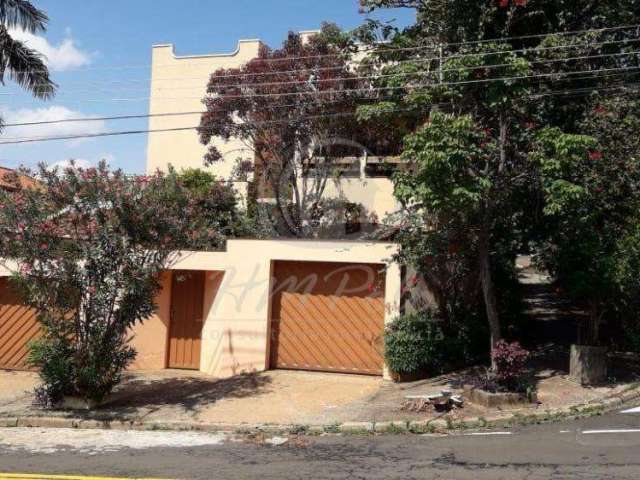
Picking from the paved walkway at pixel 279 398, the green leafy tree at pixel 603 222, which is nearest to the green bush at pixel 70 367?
the paved walkway at pixel 279 398

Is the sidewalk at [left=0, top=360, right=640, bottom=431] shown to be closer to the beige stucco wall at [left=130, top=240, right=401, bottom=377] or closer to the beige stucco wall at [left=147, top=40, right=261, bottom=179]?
the beige stucco wall at [left=130, top=240, right=401, bottom=377]

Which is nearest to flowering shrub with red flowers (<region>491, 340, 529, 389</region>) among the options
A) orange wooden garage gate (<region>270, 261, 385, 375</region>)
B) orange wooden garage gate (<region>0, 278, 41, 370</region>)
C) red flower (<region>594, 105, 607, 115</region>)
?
orange wooden garage gate (<region>270, 261, 385, 375</region>)

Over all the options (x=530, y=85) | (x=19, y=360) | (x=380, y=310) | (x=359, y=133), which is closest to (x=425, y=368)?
(x=380, y=310)

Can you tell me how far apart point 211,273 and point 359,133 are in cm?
607

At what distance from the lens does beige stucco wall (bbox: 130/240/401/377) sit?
40.9 ft

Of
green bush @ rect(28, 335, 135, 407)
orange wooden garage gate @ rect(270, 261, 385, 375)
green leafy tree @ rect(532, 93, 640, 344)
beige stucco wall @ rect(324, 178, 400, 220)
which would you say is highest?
beige stucco wall @ rect(324, 178, 400, 220)

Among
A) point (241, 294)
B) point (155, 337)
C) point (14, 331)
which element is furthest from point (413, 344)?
point (14, 331)

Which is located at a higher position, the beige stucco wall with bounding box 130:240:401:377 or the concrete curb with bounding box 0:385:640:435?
the beige stucco wall with bounding box 130:240:401:377

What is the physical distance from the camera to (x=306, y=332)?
12648 millimetres

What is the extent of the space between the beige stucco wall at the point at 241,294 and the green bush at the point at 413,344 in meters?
1.64

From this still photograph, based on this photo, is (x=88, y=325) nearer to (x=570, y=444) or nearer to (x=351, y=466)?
(x=351, y=466)

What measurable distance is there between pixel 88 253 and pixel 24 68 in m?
9.26

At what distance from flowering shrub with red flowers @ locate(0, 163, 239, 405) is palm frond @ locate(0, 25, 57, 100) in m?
7.73

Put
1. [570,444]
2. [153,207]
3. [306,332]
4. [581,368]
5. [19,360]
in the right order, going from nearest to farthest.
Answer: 1. [570,444]
2. [153,207]
3. [581,368]
4. [306,332]
5. [19,360]
